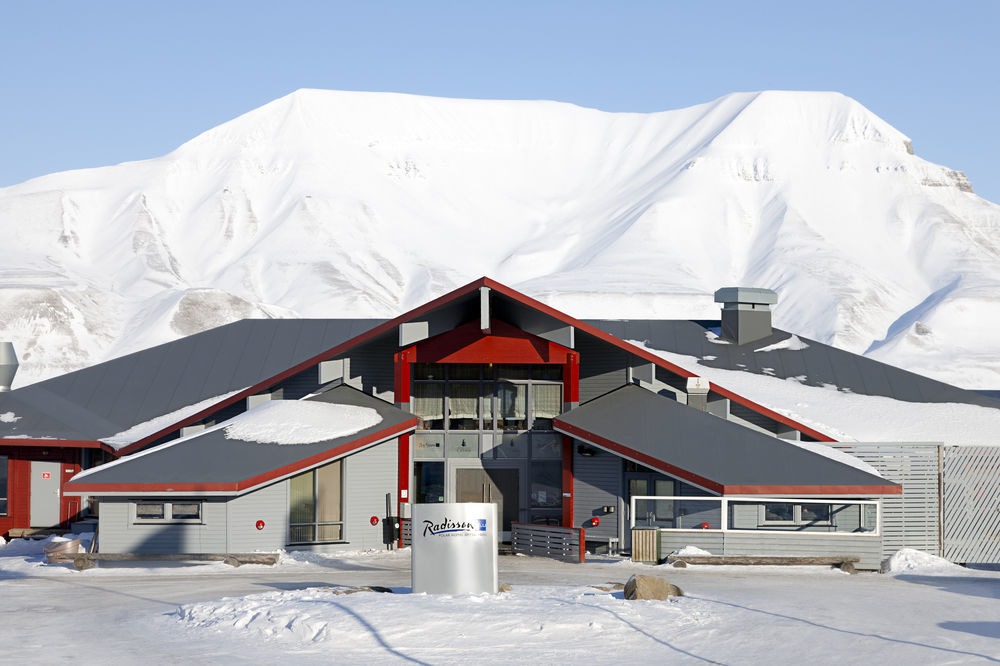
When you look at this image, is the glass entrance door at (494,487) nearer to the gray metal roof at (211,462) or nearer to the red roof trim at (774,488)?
the gray metal roof at (211,462)

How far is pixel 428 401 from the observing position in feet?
104

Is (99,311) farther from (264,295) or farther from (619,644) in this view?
(619,644)

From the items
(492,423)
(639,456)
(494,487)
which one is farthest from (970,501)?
(492,423)

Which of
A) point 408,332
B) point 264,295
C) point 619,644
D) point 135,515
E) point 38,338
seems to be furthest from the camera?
point 264,295

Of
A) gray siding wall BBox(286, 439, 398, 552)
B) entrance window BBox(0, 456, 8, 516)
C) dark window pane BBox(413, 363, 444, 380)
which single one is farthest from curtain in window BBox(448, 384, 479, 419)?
entrance window BBox(0, 456, 8, 516)

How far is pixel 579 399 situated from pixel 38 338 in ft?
428

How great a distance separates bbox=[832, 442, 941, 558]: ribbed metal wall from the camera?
29.1 m

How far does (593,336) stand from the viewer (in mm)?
31234

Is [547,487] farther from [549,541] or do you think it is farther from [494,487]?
[549,541]

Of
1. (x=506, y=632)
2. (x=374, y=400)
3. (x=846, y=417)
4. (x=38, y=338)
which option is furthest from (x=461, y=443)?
(x=38, y=338)

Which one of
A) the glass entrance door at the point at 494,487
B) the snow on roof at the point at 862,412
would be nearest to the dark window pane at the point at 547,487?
the glass entrance door at the point at 494,487

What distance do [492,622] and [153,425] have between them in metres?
19.7

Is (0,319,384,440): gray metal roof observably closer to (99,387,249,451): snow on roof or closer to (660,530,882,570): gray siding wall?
(99,387,249,451): snow on roof

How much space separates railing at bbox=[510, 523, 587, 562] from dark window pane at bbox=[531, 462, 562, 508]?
4.01 feet
